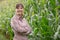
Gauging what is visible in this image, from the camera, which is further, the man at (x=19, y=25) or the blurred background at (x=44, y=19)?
the blurred background at (x=44, y=19)

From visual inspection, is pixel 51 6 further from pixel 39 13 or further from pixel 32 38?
pixel 32 38

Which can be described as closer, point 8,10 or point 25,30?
point 25,30

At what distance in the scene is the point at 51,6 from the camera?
244 inches

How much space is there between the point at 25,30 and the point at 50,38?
179 centimetres

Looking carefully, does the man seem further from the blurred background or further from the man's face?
the blurred background

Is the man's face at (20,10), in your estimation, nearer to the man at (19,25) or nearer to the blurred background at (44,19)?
the man at (19,25)

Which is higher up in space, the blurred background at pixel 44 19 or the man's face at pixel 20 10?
the man's face at pixel 20 10

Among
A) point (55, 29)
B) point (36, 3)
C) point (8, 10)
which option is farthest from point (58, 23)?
point (8, 10)

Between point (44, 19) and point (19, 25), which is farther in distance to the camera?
point (44, 19)

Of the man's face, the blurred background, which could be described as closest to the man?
the man's face

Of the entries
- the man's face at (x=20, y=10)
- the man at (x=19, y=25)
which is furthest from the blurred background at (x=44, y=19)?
the man's face at (x=20, y=10)

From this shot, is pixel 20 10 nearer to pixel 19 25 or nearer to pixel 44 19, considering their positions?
pixel 19 25

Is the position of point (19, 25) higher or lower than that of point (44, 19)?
higher

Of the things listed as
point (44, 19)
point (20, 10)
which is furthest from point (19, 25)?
point (44, 19)
